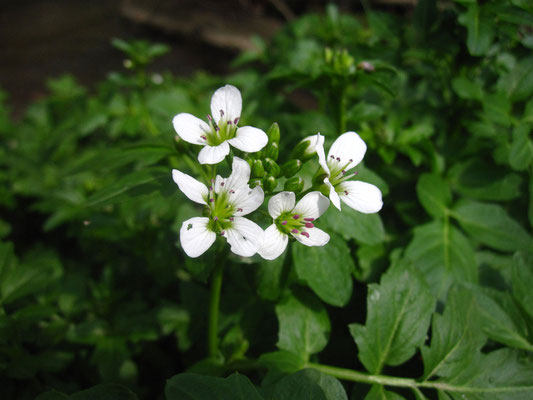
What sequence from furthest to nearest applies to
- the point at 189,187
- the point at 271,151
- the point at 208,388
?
the point at 271,151 < the point at 189,187 < the point at 208,388

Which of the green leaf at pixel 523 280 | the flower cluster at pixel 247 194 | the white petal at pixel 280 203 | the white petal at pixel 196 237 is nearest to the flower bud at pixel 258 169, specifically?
the flower cluster at pixel 247 194

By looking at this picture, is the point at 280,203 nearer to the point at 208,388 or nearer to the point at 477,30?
the point at 208,388

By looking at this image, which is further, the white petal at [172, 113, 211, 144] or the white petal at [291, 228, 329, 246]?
the white petal at [172, 113, 211, 144]

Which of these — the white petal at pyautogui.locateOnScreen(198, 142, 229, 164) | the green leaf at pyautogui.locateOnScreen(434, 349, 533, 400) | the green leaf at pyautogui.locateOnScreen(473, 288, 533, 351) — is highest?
the white petal at pyautogui.locateOnScreen(198, 142, 229, 164)

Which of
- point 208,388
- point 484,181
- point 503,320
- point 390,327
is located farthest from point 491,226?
point 208,388

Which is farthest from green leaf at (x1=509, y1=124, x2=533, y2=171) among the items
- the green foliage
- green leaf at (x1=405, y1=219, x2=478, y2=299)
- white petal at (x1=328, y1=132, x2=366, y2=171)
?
white petal at (x1=328, y1=132, x2=366, y2=171)

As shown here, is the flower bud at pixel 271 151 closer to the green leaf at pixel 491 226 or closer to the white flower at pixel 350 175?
the white flower at pixel 350 175

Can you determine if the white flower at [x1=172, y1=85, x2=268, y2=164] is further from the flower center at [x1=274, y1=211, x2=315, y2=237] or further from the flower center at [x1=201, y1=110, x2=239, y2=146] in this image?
the flower center at [x1=274, y1=211, x2=315, y2=237]
